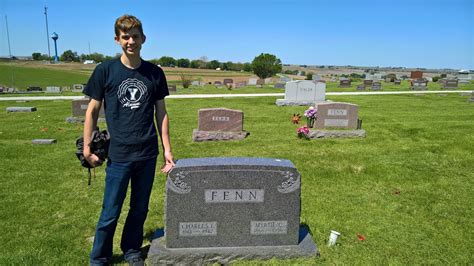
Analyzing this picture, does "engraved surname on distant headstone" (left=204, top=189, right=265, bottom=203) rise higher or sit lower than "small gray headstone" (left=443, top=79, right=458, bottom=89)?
lower

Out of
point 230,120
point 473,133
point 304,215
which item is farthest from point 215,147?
point 473,133

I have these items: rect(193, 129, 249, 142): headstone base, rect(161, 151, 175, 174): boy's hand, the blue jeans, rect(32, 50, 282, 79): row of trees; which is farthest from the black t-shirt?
rect(32, 50, 282, 79): row of trees

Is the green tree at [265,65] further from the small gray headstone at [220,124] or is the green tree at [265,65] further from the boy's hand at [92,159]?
the boy's hand at [92,159]

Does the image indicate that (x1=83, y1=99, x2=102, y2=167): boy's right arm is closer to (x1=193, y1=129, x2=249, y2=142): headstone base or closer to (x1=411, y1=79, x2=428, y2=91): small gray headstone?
→ (x1=193, y1=129, x2=249, y2=142): headstone base

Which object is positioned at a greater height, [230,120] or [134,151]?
[134,151]

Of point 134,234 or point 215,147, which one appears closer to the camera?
point 134,234

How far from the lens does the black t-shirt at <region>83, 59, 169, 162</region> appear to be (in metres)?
3.02

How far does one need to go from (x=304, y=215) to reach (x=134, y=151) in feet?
9.21

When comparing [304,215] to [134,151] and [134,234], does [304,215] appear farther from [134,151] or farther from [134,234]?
[134,151]

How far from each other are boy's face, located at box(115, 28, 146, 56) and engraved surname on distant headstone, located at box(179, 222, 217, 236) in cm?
181

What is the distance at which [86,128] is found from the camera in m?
3.10

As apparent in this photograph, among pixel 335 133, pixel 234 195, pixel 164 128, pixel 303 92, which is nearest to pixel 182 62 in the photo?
pixel 303 92

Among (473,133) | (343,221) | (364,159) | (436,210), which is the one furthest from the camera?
(473,133)

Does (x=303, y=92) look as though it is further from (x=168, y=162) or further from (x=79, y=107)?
(x=168, y=162)
